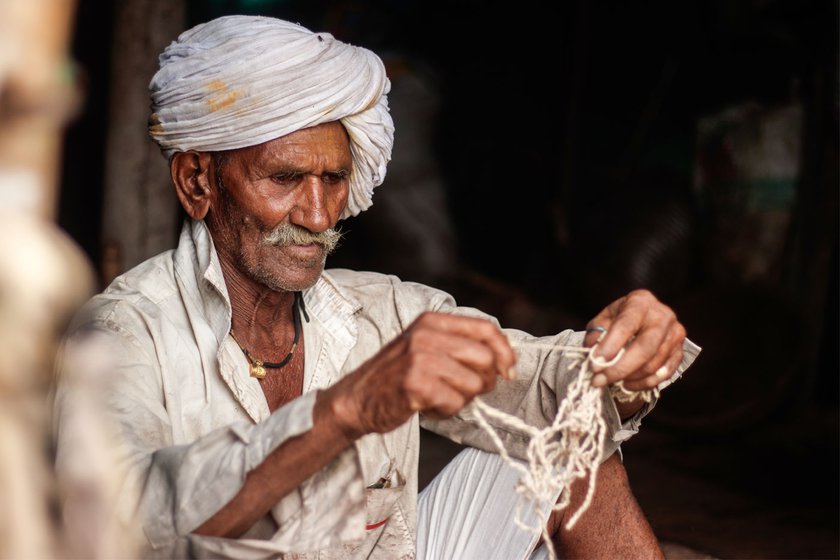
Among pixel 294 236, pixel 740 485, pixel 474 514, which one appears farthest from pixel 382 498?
pixel 740 485

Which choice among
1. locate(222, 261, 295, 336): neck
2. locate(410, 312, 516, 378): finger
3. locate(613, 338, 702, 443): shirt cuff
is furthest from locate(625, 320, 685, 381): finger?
locate(222, 261, 295, 336): neck

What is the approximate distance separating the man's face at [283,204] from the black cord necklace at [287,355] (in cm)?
12

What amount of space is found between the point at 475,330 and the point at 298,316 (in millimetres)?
912

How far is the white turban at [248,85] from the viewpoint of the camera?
222cm

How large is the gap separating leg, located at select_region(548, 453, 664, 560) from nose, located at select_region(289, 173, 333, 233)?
807 mm

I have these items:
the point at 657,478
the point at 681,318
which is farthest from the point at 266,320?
the point at 681,318

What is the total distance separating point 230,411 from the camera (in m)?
2.17

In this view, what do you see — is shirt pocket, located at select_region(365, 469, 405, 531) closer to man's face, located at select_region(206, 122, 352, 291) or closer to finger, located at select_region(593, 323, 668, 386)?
man's face, located at select_region(206, 122, 352, 291)

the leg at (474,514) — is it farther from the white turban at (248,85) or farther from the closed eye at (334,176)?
the white turban at (248,85)

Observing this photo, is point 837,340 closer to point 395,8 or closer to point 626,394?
point 395,8

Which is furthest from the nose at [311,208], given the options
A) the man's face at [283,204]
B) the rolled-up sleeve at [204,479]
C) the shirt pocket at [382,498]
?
the rolled-up sleeve at [204,479]

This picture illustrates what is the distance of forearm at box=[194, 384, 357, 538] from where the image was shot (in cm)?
162

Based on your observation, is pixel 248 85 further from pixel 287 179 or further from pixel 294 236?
pixel 294 236

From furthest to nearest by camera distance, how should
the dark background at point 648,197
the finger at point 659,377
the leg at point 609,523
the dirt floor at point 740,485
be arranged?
1. the dark background at point 648,197
2. the dirt floor at point 740,485
3. the leg at point 609,523
4. the finger at point 659,377
